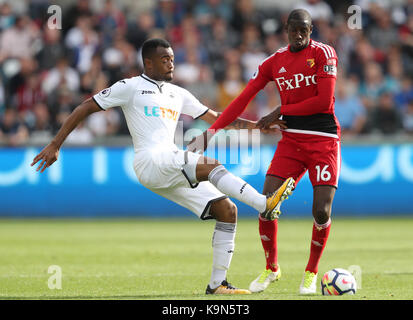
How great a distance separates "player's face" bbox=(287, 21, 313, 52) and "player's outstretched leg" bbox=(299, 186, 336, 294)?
146 cm

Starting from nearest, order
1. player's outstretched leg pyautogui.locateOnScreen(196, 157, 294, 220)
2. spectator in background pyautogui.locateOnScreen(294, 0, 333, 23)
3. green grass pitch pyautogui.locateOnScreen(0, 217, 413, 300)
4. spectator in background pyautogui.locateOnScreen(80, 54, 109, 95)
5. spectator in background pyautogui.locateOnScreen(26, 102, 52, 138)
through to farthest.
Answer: player's outstretched leg pyautogui.locateOnScreen(196, 157, 294, 220)
green grass pitch pyautogui.locateOnScreen(0, 217, 413, 300)
spectator in background pyautogui.locateOnScreen(26, 102, 52, 138)
spectator in background pyautogui.locateOnScreen(80, 54, 109, 95)
spectator in background pyautogui.locateOnScreen(294, 0, 333, 23)

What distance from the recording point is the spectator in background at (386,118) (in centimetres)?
1783

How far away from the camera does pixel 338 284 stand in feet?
24.8

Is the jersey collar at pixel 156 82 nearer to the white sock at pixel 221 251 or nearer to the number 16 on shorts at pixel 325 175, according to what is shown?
the white sock at pixel 221 251

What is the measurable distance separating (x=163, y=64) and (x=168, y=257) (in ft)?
13.3

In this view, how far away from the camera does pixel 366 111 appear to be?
714 inches

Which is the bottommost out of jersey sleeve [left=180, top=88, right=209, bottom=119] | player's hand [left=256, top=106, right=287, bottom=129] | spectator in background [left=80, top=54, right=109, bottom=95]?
player's hand [left=256, top=106, right=287, bottom=129]

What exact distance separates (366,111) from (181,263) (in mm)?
8920

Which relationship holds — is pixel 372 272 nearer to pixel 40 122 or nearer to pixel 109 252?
pixel 109 252

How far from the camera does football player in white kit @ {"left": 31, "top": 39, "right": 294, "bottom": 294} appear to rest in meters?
7.47

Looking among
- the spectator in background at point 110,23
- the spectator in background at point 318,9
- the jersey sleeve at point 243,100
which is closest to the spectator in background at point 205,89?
the spectator in background at point 110,23

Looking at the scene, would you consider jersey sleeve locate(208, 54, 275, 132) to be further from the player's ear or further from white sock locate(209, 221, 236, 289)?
white sock locate(209, 221, 236, 289)

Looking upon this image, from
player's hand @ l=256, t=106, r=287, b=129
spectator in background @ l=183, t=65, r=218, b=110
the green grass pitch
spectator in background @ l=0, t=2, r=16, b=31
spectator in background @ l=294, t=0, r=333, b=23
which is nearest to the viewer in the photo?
the green grass pitch

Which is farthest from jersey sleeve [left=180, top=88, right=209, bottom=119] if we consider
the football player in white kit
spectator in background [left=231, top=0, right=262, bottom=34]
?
spectator in background [left=231, top=0, right=262, bottom=34]
